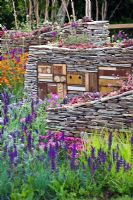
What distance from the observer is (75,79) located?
10.5 m

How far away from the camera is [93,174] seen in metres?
6.02

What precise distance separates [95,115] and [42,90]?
134 inches

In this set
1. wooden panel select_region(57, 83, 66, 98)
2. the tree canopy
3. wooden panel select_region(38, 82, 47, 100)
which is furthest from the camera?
the tree canopy

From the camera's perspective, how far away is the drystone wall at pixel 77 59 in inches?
396

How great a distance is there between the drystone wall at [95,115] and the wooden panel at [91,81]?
7.87 feet

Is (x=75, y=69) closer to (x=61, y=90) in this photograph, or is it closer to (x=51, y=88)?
(x=61, y=90)

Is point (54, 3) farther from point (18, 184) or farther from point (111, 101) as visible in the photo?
point (18, 184)

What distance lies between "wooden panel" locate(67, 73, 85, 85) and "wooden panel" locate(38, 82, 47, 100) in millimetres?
584

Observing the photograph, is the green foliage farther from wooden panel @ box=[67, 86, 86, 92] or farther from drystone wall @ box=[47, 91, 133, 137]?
drystone wall @ box=[47, 91, 133, 137]

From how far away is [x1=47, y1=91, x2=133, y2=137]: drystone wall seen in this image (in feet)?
24.6

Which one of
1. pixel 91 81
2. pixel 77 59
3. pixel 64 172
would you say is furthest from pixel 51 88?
pixel 64 172

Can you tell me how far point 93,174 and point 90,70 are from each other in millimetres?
4502

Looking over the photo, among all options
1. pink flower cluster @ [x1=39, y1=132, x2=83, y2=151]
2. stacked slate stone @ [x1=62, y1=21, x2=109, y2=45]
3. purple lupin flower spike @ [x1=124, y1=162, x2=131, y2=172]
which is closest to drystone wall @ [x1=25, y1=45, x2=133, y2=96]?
stacked slate stone @ [x1=62, y1=21, x2=109, y2=45]

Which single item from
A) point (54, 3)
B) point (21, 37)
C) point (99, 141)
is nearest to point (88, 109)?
point (99, 141)
